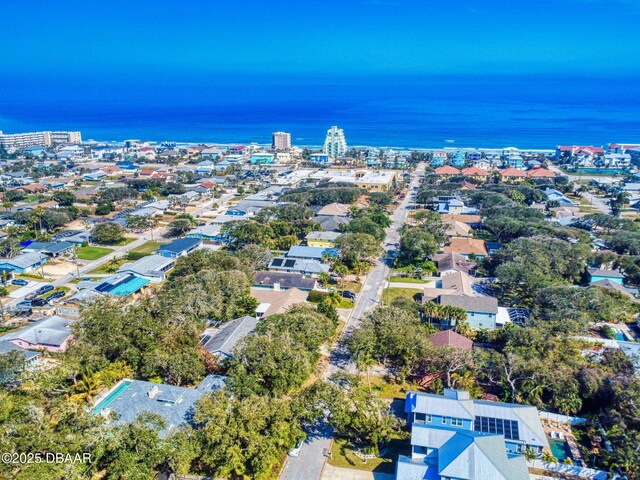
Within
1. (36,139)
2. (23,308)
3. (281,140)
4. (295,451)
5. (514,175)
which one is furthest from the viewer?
(36,139)

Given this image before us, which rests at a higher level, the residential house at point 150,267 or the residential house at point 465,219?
the residential house at point 465,219

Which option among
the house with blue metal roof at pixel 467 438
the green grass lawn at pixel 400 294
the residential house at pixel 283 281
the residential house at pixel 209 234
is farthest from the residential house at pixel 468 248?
the house with blue metal roof at pixel 467 438

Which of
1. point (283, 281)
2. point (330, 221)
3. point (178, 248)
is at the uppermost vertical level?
point (330, 221)

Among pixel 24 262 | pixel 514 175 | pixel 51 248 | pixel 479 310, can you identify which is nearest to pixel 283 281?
pixel 479 310

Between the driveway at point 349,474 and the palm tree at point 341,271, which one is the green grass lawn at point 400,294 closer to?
the palm tree at point 341,271

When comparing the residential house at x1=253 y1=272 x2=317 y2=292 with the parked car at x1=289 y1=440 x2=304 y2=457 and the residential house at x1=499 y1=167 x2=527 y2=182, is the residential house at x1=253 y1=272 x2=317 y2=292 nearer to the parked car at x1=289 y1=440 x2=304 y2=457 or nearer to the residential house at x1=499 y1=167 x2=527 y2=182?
the parked car at x1=289 y1=440 x2=304 y2=457

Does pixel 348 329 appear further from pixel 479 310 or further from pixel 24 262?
pixel 24 262
